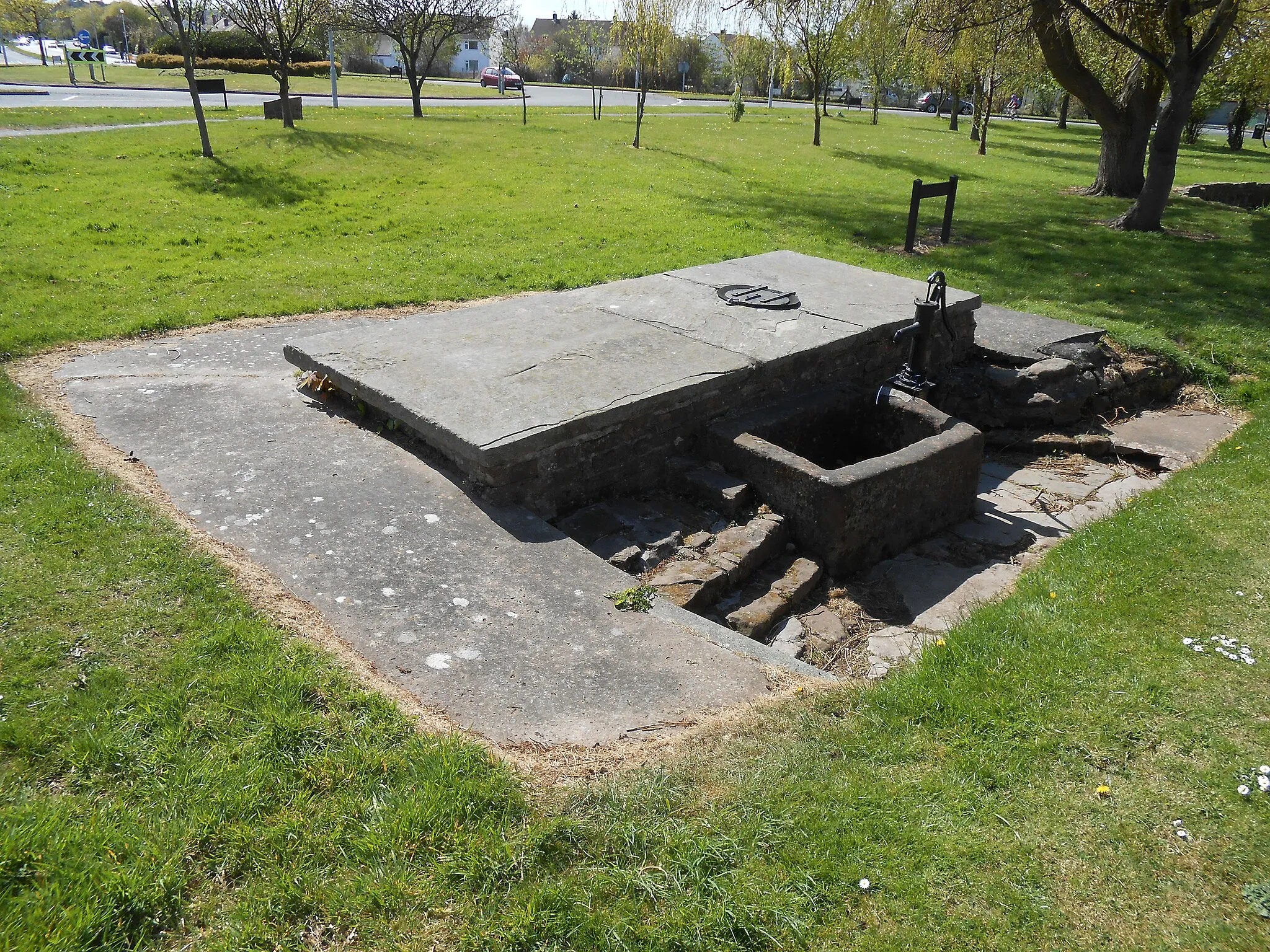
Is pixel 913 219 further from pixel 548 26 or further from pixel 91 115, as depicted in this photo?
pixel 548 26

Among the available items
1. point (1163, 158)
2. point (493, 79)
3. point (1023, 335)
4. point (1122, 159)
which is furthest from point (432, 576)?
point (493, 79)

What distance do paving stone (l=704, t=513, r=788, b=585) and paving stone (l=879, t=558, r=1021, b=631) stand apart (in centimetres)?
75

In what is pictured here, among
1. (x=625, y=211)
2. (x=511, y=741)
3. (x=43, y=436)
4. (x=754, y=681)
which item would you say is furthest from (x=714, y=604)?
(x=625, y=211)

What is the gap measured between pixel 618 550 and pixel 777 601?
0.91m

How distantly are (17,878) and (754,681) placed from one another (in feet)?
8.17

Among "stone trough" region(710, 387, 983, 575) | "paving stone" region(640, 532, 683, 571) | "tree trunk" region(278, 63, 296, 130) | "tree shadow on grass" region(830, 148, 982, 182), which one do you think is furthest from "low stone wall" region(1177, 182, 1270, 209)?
"tree trunk" region(278, 63, 296, 130)

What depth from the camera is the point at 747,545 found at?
15.8 feet

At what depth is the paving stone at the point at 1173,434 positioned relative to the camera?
6.71 m

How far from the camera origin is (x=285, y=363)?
662 cm

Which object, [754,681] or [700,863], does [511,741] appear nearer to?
[700,863]

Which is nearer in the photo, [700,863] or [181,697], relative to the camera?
[700,863]

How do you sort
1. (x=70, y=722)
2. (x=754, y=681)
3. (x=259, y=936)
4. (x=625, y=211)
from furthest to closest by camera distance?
1. (x=625, y=211)
2. (x=754, y=681)
3. (x=70, y=722)
4. (x=259, y=936)

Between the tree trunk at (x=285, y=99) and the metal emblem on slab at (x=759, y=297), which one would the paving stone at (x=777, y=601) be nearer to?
the metal emblem on slab at (x=759, y=297)

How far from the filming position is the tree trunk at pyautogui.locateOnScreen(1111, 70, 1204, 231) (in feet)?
38.2
